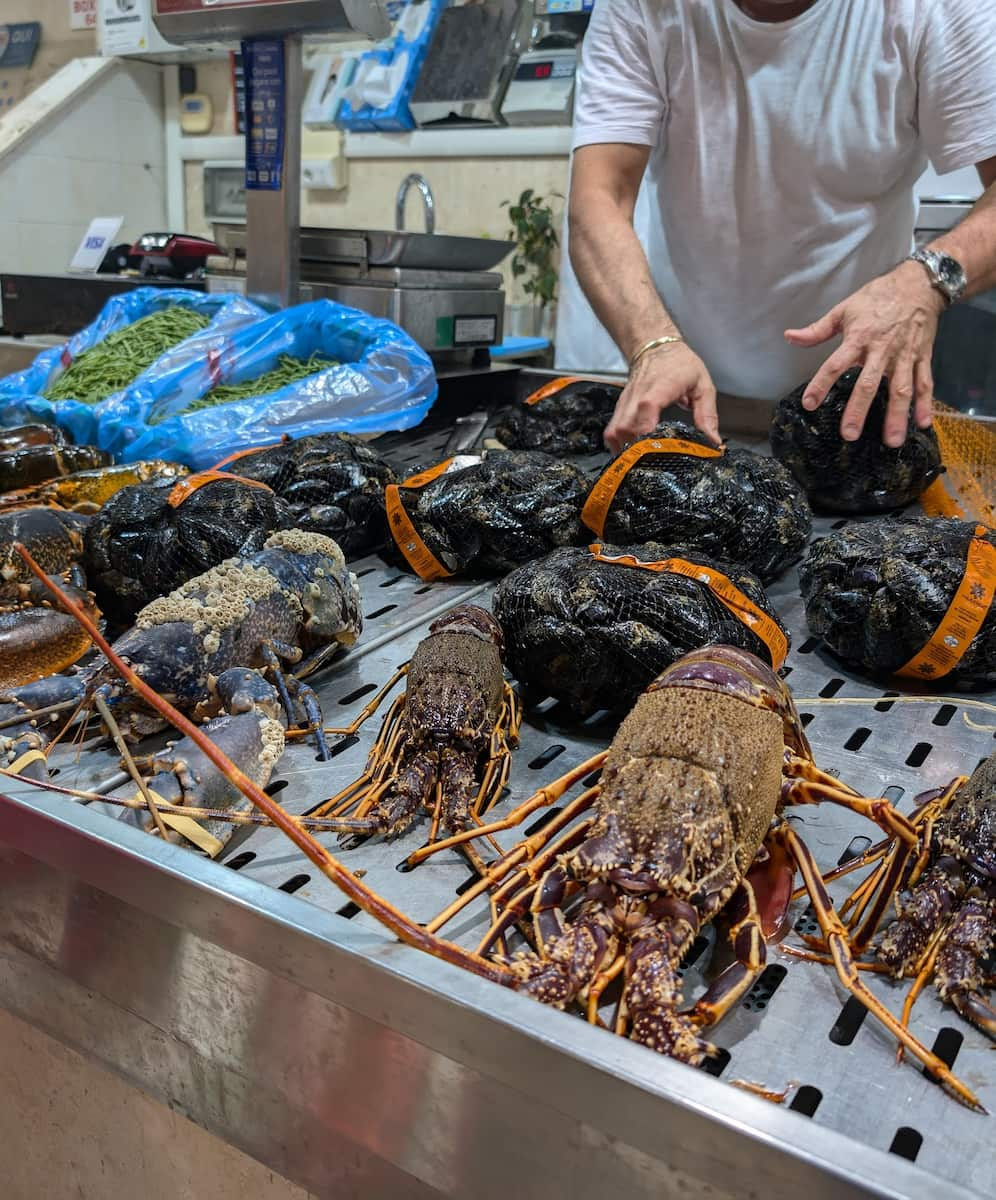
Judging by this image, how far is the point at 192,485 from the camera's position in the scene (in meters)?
1.61

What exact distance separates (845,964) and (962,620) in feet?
2.17

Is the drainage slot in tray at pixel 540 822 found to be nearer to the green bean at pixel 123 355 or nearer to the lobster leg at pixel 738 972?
the lobster leg at pixel 738 972

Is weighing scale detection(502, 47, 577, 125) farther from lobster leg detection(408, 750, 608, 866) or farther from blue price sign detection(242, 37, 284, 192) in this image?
lobster leg detection(408, 750, 608, 866)

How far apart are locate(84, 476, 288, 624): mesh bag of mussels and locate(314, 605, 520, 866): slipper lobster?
1.43 ft

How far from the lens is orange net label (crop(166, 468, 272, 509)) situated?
5.19 ft

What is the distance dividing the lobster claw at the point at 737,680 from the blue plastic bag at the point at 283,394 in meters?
1.27

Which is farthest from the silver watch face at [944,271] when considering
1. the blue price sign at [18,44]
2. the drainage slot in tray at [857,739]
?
the blue price sign at [18,44]

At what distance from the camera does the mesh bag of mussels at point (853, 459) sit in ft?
6.33

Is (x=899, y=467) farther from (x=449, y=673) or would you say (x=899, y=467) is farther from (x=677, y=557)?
(x=449, y=673)

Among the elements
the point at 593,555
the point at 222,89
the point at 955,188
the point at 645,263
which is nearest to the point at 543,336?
the point at 955,188

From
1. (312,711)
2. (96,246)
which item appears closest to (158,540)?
(312,711)

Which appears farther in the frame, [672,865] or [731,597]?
[731,597]

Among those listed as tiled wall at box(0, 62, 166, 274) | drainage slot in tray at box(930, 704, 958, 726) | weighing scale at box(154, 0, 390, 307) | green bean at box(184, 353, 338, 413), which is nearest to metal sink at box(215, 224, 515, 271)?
→ weighing scale at box(154, 0, 390, 307)

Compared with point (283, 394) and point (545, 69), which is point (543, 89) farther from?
point (283, 394)
